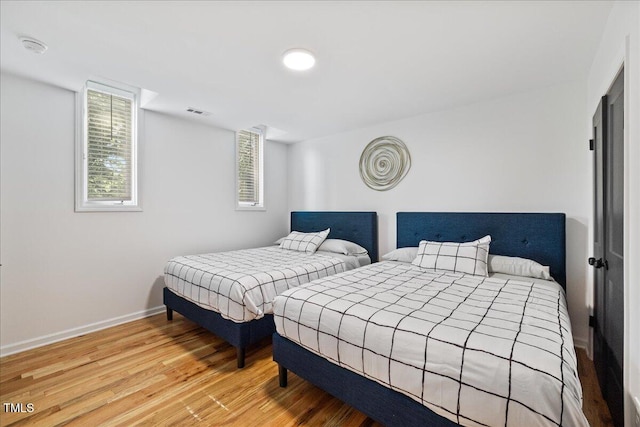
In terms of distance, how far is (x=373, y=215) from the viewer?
3.71 m

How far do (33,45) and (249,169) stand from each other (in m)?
2.67

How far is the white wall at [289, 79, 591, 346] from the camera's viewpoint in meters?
2.49

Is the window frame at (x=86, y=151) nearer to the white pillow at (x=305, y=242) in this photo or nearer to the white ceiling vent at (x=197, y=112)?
the white ceiling vent at (x=197, y=112)

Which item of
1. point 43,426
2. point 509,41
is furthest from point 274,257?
point 509,41

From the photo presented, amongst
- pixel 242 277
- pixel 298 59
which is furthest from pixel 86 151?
pixel 298 59

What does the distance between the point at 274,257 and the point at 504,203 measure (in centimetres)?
253

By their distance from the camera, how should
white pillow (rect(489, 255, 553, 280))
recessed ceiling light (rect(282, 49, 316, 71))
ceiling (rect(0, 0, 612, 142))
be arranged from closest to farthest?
1. ceiling (rect(0, 0, 612, 142))
2. recessed ceiling light (rect(282, 49, 316, 71))
3. white pillow (rect(489, 255, 553, 280))

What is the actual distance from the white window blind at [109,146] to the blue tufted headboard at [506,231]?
3312 mm

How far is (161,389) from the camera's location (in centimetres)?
192

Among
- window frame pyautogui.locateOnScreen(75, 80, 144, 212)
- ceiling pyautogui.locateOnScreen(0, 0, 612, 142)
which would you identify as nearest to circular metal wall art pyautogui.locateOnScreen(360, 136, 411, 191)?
ceiling pyautogui.locateOnScreen(0, 0, 612, 142)

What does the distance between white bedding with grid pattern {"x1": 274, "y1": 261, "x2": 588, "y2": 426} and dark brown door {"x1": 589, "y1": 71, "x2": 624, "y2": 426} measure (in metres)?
0.26

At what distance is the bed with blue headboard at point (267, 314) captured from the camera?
7.30 feet

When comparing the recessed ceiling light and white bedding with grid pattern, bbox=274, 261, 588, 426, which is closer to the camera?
white bedding with grid pattern, bbox=274, 261, 588, 426

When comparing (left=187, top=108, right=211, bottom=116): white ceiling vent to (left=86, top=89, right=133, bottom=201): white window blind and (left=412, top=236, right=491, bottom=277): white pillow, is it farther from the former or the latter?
(left=412, top=236, right=491, bottom=277): white pillow
